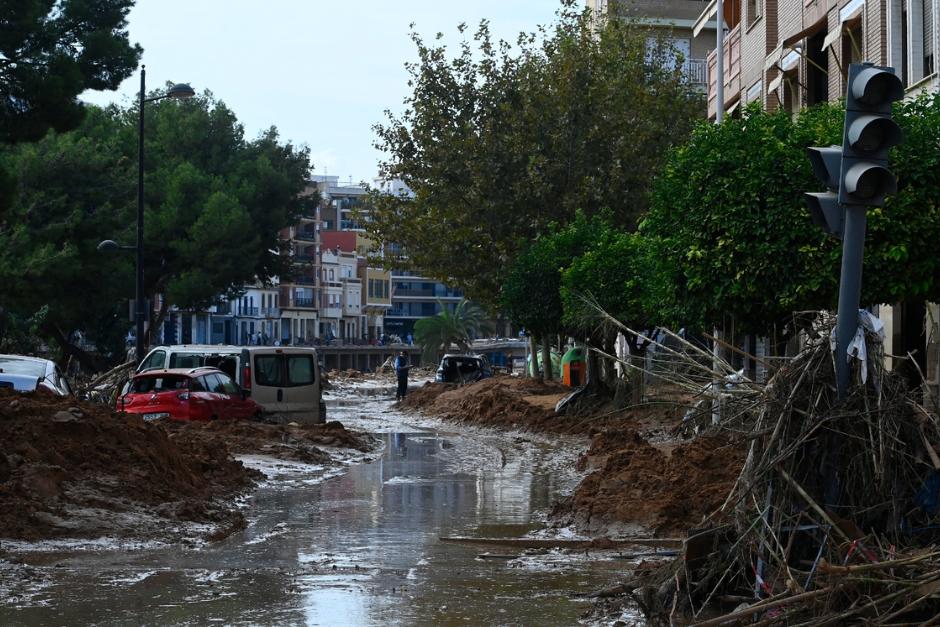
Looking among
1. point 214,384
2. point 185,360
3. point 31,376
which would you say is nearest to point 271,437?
point 214,384

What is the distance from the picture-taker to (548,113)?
47.6 meters

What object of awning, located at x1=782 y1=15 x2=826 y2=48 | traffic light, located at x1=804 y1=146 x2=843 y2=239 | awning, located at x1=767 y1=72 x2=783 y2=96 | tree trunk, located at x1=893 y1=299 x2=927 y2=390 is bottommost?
tree trunk, located at x1=893 y1=299 x2=927 y2=390

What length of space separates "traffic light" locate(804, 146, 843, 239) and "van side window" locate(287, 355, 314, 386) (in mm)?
23001

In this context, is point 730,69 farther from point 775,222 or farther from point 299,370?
point 775,222

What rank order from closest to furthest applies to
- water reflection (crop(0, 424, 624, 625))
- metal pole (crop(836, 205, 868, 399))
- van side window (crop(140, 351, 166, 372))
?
metal pole (crop(836, 205, 868, 399))
water reflection (crop(0, 424, 624, 625))
van side window (crop(140, 351, 166, 372))

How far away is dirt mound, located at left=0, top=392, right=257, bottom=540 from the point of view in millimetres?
14133

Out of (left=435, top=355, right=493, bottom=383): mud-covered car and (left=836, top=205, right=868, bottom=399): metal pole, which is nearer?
(left=836, top=205, right=868, bottom=399): metal pole

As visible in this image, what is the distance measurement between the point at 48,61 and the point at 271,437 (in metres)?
7.26

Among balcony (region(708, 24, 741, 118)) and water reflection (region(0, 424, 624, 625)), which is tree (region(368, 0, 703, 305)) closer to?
balcony (region(708, 24, 741, 118))

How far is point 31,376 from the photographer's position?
80.7 feet

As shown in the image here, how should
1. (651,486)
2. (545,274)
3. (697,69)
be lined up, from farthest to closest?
(697,69)
(545,274)
(651,486)

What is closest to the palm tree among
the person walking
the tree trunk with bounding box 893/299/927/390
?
the person walking

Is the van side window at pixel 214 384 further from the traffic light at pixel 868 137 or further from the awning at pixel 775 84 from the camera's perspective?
the traffic light at pixel 868 137

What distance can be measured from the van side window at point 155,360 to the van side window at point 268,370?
2291mm
